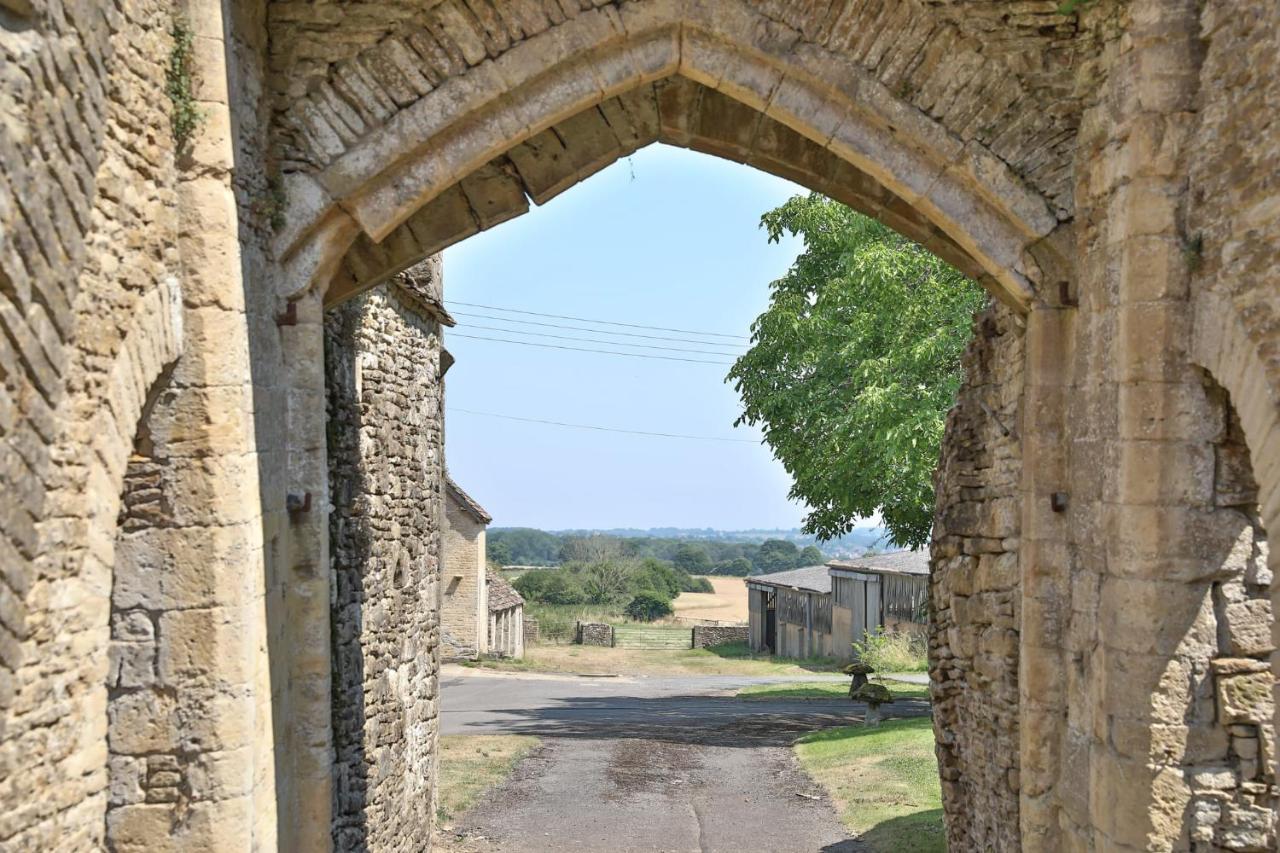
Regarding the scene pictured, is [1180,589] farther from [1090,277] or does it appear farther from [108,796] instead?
[108,796]

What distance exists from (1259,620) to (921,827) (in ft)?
19.2

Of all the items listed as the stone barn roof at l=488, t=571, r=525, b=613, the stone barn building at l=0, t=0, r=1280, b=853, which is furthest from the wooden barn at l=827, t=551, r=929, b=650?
the stone barn building at l=0, t=0, r=1280, b=853

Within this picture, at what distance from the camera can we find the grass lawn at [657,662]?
90.1 ft

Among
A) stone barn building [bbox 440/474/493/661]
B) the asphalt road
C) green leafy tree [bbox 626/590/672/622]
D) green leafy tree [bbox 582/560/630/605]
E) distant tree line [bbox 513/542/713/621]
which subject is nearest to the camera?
the asphalt road

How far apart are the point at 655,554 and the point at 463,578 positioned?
3695 inches

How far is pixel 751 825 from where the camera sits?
34.6ft

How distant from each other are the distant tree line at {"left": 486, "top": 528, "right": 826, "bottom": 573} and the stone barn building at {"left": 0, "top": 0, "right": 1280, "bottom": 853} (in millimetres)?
47569

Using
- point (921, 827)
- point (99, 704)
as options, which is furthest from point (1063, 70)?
point (921, 827)

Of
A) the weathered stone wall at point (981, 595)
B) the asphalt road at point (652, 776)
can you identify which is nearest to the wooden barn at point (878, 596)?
the asphalt road at point (652, 776)

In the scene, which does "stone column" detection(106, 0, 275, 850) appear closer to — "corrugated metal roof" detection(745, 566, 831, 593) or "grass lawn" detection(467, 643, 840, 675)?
"grass lawn" detection(467, 643, 840, 675)

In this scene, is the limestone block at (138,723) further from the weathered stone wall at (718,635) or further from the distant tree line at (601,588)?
the distant tree line at (601,588)

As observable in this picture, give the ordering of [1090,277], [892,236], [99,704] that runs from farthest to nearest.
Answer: [892,236] < [1090,277] < [99,704]

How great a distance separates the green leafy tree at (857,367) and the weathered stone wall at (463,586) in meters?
11.7

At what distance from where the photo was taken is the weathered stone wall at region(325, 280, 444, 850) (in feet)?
23.0
